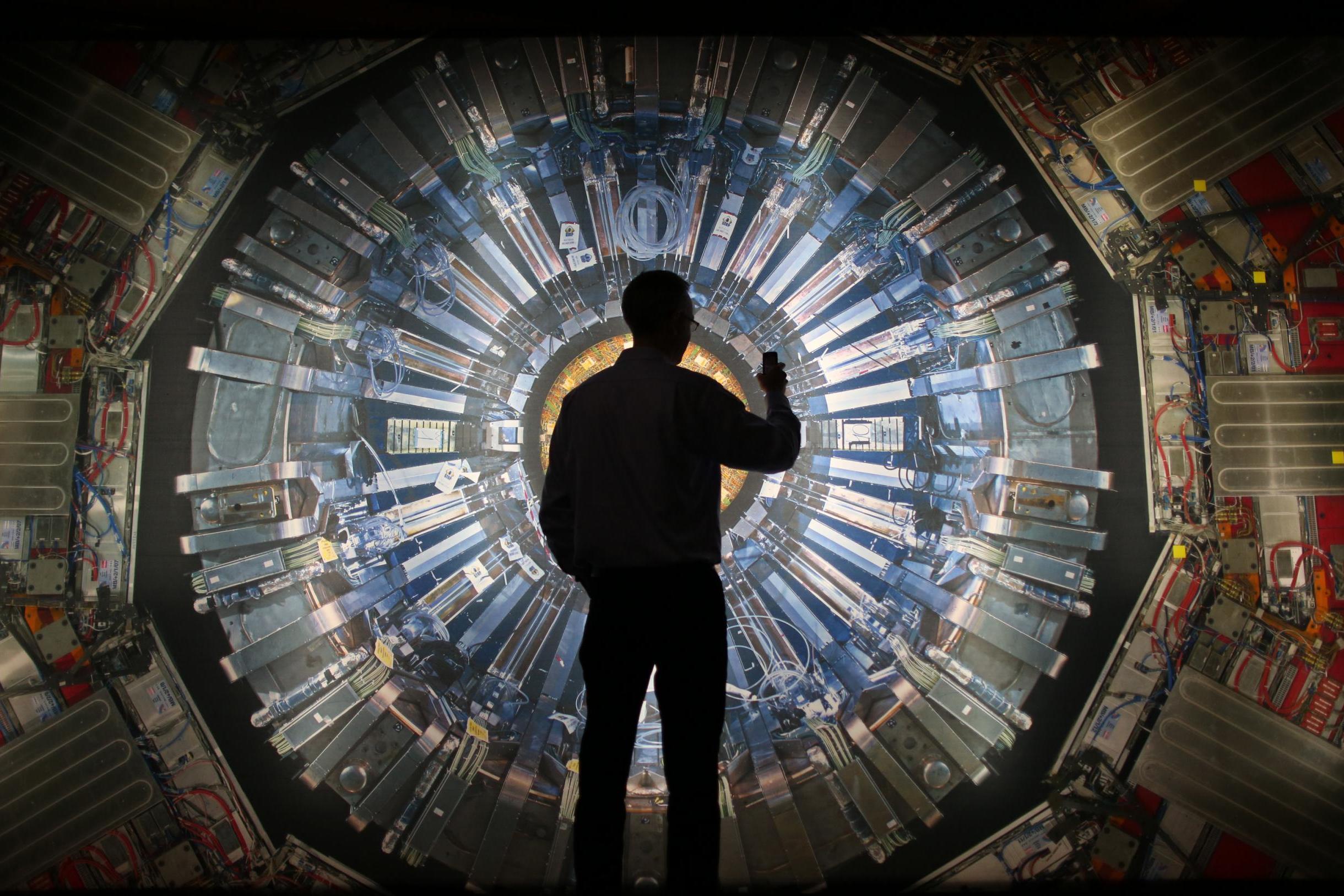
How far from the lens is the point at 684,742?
7.09 ft

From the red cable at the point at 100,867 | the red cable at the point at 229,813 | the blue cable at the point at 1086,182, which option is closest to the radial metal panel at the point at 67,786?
the red cable at the point at 100,867

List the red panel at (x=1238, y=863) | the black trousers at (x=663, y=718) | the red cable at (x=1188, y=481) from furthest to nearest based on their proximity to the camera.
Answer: the red cable at (x=1188, y=481) < the red panel at (x=1238, y=863) < the black trousers at (x=663, y=718)

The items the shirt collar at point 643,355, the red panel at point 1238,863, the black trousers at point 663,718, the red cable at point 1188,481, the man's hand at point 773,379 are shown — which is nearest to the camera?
the black trousers at point 663,718

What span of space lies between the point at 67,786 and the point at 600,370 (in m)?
2.63

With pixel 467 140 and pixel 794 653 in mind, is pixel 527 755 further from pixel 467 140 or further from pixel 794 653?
pixel 467 140

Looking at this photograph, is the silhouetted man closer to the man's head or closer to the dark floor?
the man's head

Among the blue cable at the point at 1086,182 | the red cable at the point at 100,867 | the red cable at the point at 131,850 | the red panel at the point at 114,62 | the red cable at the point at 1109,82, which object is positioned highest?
the red cable at the point at 1109,82

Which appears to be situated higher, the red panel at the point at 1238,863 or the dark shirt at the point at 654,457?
the dark shirt at the point at 654,457

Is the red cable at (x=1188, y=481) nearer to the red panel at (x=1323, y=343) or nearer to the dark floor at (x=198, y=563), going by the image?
the dark floor at (x=198, y=563)

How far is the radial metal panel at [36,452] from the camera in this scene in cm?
315

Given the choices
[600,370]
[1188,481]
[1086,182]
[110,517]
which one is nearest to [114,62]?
[110,517]

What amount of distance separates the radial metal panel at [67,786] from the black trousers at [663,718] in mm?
2105

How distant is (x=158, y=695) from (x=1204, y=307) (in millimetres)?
4435

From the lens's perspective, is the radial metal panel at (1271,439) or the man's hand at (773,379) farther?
the radial metal panel at (1271,439)
